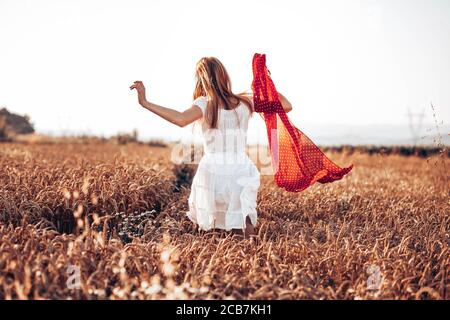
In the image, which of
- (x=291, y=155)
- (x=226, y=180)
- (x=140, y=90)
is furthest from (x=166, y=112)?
(x=291, y=155)

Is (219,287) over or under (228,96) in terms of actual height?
under

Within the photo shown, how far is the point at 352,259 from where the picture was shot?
4098 mm

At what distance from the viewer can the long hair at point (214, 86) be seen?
16.1ft

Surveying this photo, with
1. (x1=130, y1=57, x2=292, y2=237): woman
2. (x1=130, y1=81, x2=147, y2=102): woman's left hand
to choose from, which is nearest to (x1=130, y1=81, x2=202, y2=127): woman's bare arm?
(x1=130, y1=81, x2=147, y2=102): woman's left hand

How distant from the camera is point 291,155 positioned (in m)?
5.53

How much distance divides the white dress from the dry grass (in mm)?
204

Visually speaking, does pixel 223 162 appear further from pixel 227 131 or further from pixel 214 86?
pixel 214 86

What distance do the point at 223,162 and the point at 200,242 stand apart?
0.93 m

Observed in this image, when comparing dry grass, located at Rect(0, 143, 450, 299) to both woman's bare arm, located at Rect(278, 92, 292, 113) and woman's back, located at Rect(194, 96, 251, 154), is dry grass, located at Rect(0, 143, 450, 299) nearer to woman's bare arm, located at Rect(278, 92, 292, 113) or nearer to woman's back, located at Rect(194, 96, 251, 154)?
woman's back, located at Rect(194, 96, 251, 154)

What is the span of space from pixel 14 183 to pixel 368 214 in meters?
4.11

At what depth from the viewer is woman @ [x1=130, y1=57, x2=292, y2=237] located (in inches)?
194

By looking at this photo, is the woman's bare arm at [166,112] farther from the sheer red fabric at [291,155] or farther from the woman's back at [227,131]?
the sheer red fabric at [291,155]

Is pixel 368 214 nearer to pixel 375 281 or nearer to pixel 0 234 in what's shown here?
pixel 375 281
